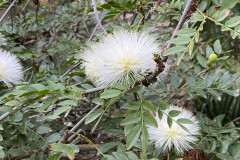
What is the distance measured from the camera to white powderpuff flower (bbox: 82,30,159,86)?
3.44ft

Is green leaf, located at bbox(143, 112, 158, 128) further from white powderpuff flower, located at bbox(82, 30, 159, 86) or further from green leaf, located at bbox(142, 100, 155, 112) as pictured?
white powderpuff flower, located at bbox(82, 30, 159, 86)

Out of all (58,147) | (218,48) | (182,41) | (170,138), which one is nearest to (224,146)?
(170,138)

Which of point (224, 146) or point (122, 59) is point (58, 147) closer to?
point (122, 59)

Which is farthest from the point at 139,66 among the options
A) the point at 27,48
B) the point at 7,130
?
the point at 27,48

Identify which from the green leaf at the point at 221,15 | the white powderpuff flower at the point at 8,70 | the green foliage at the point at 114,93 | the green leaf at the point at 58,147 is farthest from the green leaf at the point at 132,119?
the white powderpuff flower at the point at 8,70

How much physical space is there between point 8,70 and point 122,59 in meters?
0.61

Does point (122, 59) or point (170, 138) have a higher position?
point (122, 59)

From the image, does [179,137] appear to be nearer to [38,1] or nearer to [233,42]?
[38,1]

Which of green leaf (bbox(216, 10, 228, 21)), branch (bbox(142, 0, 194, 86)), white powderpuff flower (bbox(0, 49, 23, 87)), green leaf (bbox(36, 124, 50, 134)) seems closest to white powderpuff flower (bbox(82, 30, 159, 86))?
branch (bbox(142, 0, 194, 86))

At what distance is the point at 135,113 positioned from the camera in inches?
38.9

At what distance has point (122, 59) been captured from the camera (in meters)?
1.05

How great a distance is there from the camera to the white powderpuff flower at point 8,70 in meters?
1.34

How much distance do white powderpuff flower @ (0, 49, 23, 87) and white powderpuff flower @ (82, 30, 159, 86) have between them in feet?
1.57

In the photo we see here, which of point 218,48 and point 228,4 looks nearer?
point 228,4
